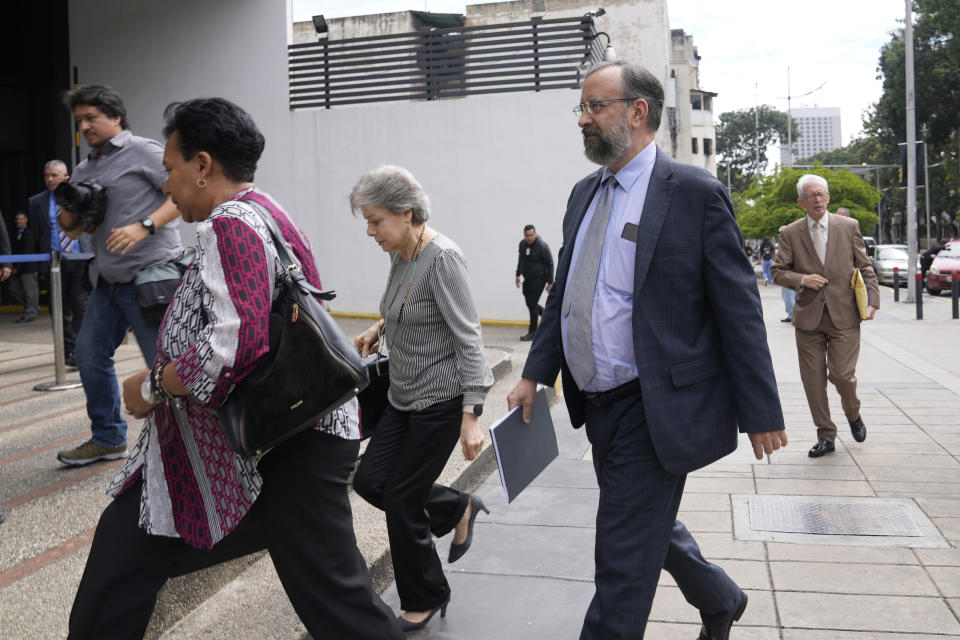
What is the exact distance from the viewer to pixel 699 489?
18.4 feet

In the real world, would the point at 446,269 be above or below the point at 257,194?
below

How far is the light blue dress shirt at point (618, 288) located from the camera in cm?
270

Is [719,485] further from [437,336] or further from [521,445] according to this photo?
[521,445]

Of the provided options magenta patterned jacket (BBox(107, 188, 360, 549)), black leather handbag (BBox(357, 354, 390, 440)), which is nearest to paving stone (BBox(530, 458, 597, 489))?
black leather handbag (BBox(357, 354, 390, 440))

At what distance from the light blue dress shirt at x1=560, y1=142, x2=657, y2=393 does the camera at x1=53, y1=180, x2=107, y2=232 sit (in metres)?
2.75

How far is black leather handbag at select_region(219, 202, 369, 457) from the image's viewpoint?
2170 mm

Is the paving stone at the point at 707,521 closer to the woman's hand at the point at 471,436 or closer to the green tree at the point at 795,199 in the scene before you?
the woman's hand at the point at 471,436

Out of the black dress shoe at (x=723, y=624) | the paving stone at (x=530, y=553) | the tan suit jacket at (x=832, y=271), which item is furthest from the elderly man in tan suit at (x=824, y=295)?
the black dress shoe at (x=723, y=624)

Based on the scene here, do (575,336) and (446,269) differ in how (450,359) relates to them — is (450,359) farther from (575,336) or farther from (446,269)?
(575,336)

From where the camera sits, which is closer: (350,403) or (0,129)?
(350,403)

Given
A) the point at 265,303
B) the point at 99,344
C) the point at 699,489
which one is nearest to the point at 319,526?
the point at 265,303

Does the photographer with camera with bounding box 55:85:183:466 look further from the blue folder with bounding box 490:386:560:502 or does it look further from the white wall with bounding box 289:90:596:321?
the white wall with bounding box 289:90:596:321

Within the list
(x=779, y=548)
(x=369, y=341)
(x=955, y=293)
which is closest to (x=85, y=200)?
(x=369, y=341)

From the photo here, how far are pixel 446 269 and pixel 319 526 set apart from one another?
134cm
